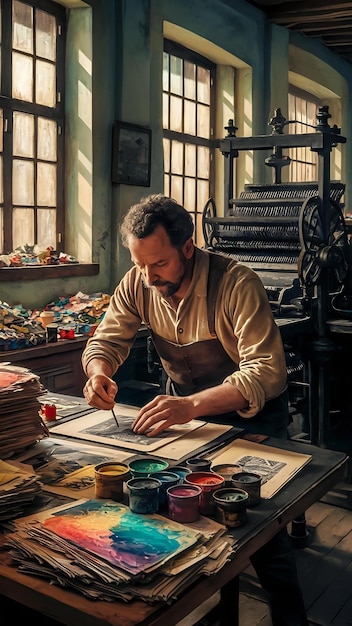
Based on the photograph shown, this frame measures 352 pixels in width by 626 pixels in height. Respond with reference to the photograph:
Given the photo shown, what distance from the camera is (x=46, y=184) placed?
4871mm

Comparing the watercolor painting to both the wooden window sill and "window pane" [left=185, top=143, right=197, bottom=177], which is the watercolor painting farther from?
"window pane" [left=185, top=143, right=197, bottom=177]

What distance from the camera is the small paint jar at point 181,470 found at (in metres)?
1.55

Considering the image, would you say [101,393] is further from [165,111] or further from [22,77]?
[165,111]

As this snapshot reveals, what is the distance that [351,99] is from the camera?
9664 millimetres

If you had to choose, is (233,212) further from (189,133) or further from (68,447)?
(68,447)

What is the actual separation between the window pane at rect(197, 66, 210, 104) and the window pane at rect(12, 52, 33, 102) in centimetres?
243

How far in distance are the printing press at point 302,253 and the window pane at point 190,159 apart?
1524mm

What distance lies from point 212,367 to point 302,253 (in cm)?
152

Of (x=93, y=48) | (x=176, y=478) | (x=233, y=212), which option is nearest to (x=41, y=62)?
(x=93, y=48)

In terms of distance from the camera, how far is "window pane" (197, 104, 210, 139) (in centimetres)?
670

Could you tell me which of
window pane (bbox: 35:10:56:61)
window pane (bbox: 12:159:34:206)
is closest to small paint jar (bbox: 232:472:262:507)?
window pane (bbox: 12:159:34:206)

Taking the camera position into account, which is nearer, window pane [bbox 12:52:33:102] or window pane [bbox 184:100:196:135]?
window pane [bbox 12:52:33:102]

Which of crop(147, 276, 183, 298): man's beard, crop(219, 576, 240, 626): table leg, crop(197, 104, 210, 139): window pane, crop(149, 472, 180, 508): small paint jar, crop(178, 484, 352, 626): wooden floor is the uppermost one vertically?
crop(197, 104, 210, 139): window pane

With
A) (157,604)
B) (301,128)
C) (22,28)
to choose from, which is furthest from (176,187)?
(157,604)
